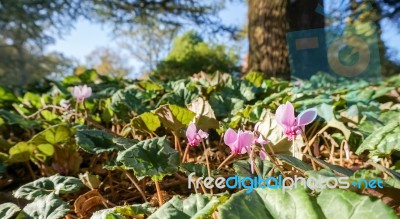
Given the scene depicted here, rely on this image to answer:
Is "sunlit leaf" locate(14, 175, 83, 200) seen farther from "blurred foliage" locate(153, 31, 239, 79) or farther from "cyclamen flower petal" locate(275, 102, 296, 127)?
"blurred foliage" locate(153, 31, 239, 79)

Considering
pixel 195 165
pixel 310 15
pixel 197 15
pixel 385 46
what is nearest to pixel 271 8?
pixel 310 15

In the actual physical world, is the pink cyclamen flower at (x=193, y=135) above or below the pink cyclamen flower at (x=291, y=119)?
below

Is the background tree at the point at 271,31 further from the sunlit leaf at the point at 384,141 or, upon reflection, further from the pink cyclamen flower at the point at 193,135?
the pink cyclamen flower at the point at 193,135

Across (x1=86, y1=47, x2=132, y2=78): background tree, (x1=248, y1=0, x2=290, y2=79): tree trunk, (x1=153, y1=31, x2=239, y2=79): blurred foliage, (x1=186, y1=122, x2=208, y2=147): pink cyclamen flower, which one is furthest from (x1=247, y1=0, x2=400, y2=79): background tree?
(x1=86, y1=47, x2=132, y2=78): background tree

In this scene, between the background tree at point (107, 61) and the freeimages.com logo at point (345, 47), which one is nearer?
the freeimages.com logo at point (345, 47)

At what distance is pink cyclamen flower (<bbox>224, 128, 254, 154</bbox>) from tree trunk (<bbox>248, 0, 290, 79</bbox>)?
2397 millimetres

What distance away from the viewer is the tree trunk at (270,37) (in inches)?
121

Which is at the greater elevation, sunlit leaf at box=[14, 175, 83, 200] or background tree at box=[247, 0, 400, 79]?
background tree at box=[247, 0, 400, 79]

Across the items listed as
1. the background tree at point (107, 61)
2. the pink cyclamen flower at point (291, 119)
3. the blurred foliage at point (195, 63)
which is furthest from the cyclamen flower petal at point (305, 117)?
the background tree at point (107, 61)

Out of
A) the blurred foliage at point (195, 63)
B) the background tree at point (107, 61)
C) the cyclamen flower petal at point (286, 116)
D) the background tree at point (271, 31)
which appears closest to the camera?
the cyclamen flower petal at point (286, 116)

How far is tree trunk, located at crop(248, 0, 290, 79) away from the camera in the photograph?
3082mm

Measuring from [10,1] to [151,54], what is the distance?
18.0 m

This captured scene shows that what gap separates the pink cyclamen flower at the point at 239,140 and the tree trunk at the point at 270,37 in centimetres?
240

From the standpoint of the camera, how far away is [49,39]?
12.8 meters
